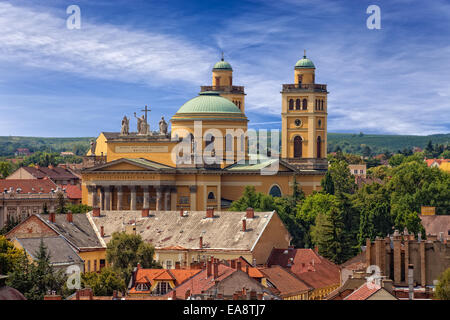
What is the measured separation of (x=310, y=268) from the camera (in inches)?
3014

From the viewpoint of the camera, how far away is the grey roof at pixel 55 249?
73688mm

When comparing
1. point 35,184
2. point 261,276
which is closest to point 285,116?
point 35,184

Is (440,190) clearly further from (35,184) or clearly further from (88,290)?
(88,290)

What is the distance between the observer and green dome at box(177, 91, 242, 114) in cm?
13038

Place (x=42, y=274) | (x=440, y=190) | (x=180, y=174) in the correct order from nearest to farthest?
(x=42, y=274) < (x=180, y=174) < (x=440, y=190)

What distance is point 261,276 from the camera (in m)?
63.8

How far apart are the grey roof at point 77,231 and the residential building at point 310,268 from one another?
14.9m

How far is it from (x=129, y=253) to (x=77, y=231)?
43.8 ft

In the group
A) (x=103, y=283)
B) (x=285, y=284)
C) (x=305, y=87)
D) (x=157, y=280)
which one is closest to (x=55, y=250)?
(x=157, y=280)

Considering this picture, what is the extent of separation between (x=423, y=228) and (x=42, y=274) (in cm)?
4128

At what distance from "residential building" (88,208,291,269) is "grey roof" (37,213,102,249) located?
119 cm

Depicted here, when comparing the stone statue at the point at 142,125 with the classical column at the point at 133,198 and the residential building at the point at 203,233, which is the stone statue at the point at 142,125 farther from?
the residential building at the point at 203,233

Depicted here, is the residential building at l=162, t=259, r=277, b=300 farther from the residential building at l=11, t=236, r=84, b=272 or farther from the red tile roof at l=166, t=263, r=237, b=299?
the residential building at l=11, t=236, r=84, b=272

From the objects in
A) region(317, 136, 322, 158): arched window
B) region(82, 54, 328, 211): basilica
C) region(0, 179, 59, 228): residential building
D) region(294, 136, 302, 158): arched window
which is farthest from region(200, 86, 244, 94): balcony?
region(0, 179, 59, 228): residential building
